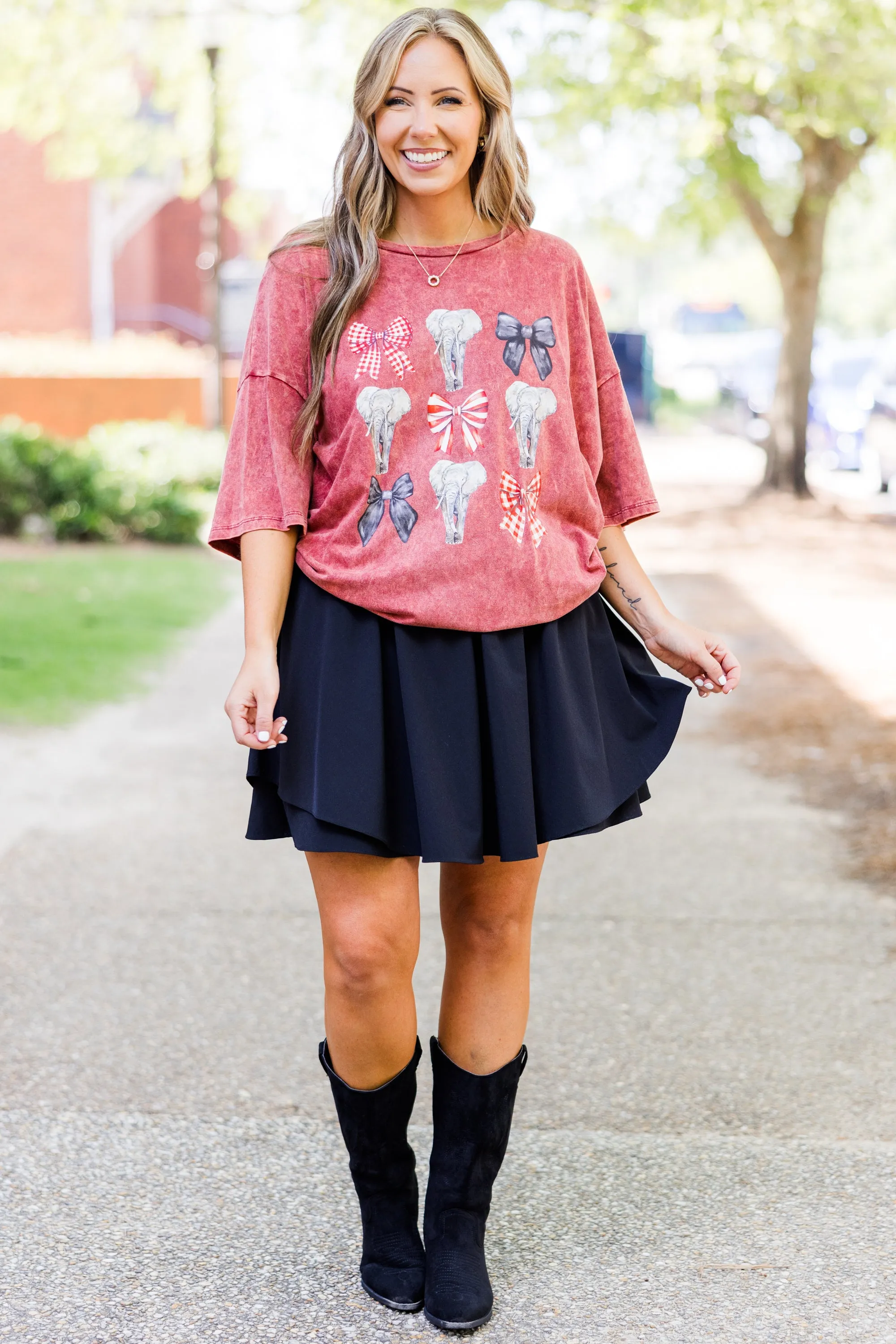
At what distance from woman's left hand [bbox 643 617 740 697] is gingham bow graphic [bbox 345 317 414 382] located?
622 millimetres

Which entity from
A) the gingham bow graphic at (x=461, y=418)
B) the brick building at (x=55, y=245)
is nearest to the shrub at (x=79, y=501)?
the gingham bow graphic at (x=461, y=418)

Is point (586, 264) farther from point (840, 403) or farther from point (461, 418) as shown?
point (840, 403)

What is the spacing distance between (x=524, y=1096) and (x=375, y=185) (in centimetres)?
186

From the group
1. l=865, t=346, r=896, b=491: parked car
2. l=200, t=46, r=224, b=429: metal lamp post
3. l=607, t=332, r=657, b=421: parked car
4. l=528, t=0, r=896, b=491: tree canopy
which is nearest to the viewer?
l=528, t=0, r=896, b=491: tree canopy

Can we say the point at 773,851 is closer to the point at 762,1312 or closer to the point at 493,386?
the point at 762,1312

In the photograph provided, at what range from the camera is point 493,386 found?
2.15 m

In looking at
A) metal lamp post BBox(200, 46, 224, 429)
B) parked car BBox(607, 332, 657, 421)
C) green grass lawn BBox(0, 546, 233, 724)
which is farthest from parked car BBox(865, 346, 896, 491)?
green grass lawn BBox(0, 546, 233, 724)

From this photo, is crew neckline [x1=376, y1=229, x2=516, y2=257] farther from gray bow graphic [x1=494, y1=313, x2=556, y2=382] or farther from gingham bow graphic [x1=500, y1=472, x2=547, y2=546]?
gingham bow graphic [x1=500, y1=472, x2=547, y2=546]

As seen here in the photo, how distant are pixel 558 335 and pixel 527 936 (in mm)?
928

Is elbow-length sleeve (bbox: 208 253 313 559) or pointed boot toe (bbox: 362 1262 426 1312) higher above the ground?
elbow-length sleeve (bbox: 208 253 313 559)

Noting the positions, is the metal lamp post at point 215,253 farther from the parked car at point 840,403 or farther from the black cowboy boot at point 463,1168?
the black cowboy boot at point 463,1168

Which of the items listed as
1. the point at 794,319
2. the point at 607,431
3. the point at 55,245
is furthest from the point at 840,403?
the point at 607,431

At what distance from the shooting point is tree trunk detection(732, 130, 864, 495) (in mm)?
15945

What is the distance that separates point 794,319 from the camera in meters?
16.2
